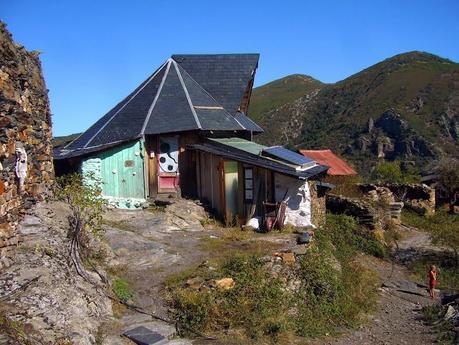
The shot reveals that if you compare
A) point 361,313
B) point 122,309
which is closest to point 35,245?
point 122,309

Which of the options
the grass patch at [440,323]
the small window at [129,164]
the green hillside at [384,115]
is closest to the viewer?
the grass patch at [440,323]

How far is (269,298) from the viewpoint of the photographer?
8109mm

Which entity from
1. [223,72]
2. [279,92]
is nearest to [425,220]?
[223,72]

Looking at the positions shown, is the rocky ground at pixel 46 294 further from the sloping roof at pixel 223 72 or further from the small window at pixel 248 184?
the sloping roof at pixel 223 72

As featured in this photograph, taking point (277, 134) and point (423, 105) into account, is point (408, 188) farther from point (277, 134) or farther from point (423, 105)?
point (277, 134)

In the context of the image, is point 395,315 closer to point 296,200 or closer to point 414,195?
point 296,200

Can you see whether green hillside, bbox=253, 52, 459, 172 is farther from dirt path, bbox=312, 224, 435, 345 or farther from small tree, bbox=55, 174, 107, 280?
small tree, bbox=55, 174, 107, 280

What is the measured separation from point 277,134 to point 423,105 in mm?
23306

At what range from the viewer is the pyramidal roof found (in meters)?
14.9

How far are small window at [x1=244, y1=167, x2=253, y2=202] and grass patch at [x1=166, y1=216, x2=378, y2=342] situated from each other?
3421 millimetres

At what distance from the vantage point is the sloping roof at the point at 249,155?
12.7 meters

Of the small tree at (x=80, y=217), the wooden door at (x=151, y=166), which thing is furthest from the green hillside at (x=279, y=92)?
the small tree at (x=80, y=217)

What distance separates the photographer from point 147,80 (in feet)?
57.8

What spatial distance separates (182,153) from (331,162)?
50.4 feet
